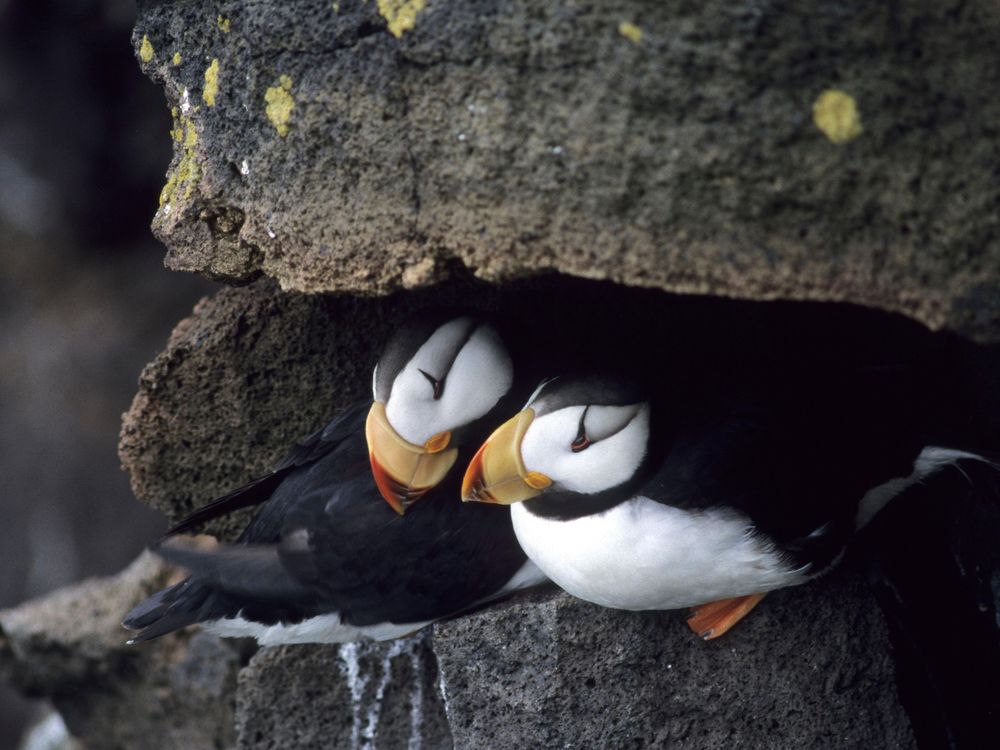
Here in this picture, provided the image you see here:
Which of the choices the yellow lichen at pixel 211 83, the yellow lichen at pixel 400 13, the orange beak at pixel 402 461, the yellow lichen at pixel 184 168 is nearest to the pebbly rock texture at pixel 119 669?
the orange beak at pixel 402 461

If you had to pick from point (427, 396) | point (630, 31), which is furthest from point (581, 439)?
point (630, 31)

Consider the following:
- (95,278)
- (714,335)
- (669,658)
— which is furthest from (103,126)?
(669,658)

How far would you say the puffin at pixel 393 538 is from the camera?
2670 mm

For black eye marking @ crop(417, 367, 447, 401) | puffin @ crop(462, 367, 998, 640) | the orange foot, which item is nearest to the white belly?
puffin @ crop(462, 367, 998, 640)

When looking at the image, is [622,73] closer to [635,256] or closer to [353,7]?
[635,256]

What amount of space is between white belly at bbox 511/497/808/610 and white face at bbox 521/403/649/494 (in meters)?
0.08

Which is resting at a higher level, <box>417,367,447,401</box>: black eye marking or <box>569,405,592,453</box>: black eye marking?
<box>417,367,447,401</box>: black eye marking

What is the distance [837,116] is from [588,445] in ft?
2.84

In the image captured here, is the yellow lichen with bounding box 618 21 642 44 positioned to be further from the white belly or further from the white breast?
the white breast

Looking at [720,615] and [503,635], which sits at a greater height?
[503,635]

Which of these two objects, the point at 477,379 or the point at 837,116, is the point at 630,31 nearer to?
the point at 837,116

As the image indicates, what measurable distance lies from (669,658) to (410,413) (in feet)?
2.76

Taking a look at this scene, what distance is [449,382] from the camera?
8.87ft

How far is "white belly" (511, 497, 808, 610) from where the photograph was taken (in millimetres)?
2393
